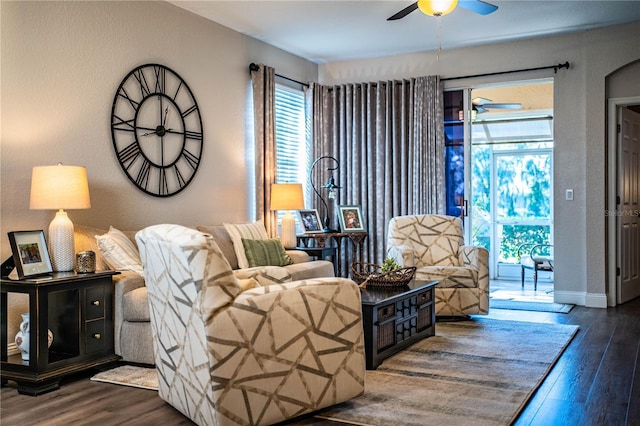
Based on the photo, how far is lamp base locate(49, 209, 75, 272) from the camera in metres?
4.02

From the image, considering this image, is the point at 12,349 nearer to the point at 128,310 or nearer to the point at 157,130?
the point at 128,310

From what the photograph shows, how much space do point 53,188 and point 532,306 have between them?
473 cm

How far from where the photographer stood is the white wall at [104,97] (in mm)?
4176

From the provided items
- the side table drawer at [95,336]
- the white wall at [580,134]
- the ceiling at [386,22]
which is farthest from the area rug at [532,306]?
the side table drawer at [95,336]

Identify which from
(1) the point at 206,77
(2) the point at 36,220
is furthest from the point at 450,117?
(2) the point at 36,220

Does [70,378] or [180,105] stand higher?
[180,105]

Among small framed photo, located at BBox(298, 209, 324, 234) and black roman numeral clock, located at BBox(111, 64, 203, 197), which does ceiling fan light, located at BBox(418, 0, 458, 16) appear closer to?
black roman numeral clock, located at BBox(111, 64, 203, 197)

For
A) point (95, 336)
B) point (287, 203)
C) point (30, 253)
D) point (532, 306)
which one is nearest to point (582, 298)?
point (532, 306)

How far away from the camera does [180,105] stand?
5605 millimetres

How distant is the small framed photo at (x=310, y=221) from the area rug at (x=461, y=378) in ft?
7.30

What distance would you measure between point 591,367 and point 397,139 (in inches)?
152

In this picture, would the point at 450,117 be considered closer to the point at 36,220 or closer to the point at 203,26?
the point at 203,26

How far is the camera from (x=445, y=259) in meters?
6.12

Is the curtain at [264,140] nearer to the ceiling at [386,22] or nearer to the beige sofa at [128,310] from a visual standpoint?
the ceiling at [386,22]
